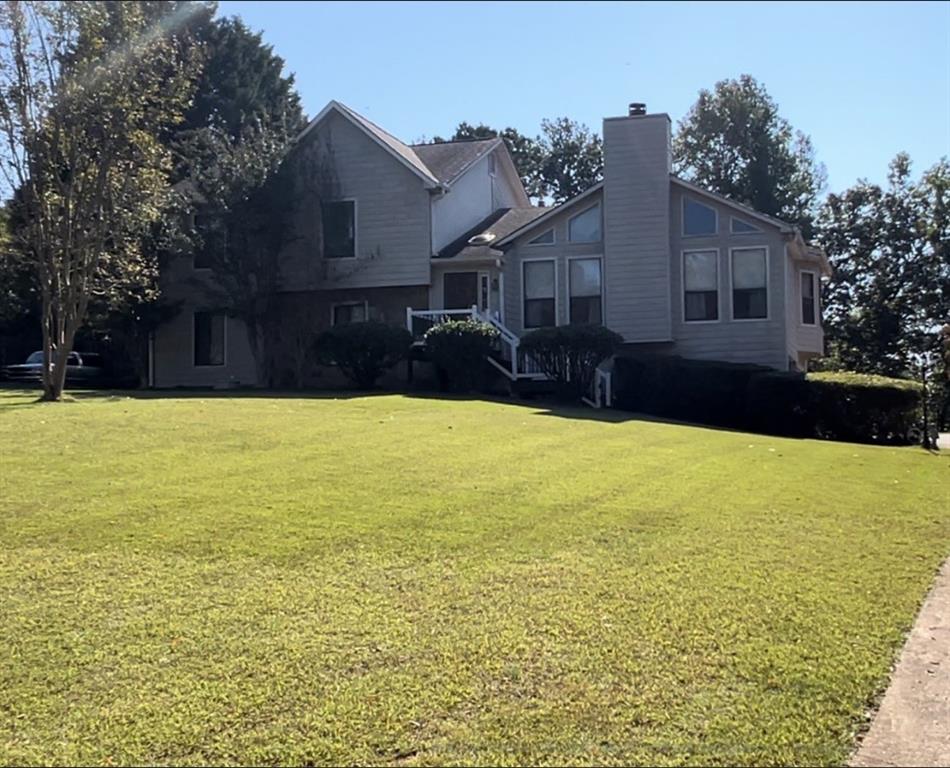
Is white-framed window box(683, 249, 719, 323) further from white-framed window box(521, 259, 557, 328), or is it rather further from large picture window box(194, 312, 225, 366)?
large picture window box(194, 312, 225, 366)

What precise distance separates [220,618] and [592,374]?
58.4ft

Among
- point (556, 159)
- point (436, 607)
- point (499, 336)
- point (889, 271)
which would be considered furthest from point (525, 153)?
point (436, 607)

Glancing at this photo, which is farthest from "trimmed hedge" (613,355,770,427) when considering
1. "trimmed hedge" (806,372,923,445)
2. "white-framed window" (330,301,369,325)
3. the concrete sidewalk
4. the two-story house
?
the concrete sidewalk

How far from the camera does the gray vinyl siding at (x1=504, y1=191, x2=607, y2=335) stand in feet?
83.4

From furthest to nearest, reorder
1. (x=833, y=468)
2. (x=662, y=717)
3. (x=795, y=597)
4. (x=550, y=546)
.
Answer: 1. (x=833, y=468)
2. (x=550, y=546)
3. (x=795, y=597)
4. (x=662, y=717)

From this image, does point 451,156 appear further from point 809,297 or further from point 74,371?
point 74,371

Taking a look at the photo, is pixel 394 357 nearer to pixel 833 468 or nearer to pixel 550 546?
pixel 833 468

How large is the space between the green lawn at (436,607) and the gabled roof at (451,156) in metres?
18.3

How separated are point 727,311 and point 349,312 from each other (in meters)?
10.6

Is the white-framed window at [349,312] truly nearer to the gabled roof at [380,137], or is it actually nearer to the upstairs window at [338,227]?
the upstairs window at [338,227]

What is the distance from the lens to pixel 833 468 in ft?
42.4

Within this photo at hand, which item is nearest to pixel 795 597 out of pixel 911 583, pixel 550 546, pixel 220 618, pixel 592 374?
pixel 911 583

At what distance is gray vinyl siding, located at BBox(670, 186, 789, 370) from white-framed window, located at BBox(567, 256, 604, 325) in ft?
6.34

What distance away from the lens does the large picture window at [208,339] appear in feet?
95.8
